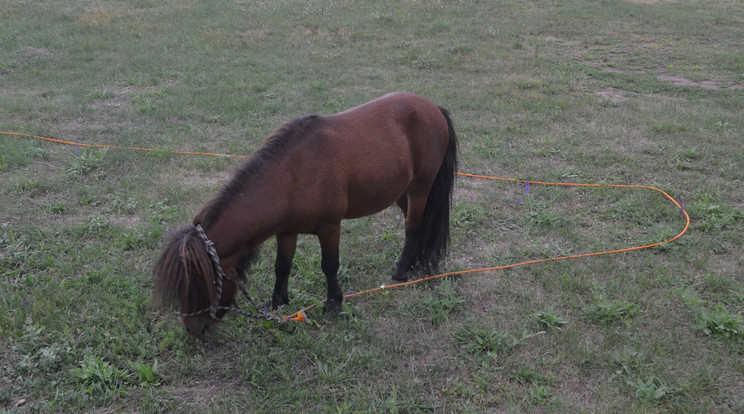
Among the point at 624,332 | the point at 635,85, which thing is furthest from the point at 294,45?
the point at 624,332

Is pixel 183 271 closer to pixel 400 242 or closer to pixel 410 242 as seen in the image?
pixel 410 242

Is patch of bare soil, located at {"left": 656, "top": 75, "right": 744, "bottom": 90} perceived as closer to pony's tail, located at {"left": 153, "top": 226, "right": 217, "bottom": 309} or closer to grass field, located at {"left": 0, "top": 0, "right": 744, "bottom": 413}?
grass field, located at {"left": 0, "top": 0, "right": 744, "bottom": 413}

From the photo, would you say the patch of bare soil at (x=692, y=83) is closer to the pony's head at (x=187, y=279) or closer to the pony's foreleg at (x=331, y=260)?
the pony's foreleg at (x=331, y=260)

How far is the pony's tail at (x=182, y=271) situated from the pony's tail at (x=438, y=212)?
184cm

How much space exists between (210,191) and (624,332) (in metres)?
3.99

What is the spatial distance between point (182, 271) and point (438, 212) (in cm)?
210

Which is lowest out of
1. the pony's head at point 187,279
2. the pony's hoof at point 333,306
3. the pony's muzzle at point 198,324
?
the pony's hoof at point 333,306

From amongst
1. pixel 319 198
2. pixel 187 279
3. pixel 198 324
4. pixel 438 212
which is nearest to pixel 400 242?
pixel 438 212

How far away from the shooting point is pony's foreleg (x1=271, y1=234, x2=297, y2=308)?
3.41 meters

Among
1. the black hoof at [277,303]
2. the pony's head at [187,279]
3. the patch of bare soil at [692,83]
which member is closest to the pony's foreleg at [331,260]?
the black hoof at [277,303]

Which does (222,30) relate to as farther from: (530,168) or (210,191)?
(530,168)

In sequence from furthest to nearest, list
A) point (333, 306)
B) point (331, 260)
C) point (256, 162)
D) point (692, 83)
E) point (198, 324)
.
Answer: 1. point (692, 83)
2. point (333, 306)
3. point (331, 260)
4. point (256, 162)
5. point (198, 324)

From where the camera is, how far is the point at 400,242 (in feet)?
15.3

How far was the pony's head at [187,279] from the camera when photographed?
262 cm
